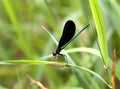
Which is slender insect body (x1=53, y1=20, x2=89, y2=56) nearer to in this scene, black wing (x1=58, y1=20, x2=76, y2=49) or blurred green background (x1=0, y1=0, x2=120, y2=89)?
black wing (x1=58, y1=20, x2=76, y2=49)

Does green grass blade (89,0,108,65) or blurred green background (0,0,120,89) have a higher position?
green grass blade (89,0,108,65)

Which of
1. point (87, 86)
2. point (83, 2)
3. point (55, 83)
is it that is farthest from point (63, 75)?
point (87, 86)

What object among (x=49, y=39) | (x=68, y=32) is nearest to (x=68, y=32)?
(x=68, y=32)

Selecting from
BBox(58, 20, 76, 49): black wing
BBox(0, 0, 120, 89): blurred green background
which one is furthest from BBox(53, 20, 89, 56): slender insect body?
BBox(0, 0, 120, 89): blurred green background

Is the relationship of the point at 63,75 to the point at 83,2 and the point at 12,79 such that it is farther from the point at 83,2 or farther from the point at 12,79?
the point at 83,2

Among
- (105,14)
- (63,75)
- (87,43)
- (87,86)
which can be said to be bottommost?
(63,75)

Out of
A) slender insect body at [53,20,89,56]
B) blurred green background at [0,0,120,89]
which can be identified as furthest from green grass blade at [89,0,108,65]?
blurred green background at [0,0,120,89]

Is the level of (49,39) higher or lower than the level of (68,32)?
lower

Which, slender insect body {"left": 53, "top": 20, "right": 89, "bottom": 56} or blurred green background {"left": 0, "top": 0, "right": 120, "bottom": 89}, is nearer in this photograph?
slender insect body {"left": 53, "top": 20, "right": 89, "bottom": 56}

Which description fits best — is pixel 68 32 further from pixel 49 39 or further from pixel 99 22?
pixel 49 39
